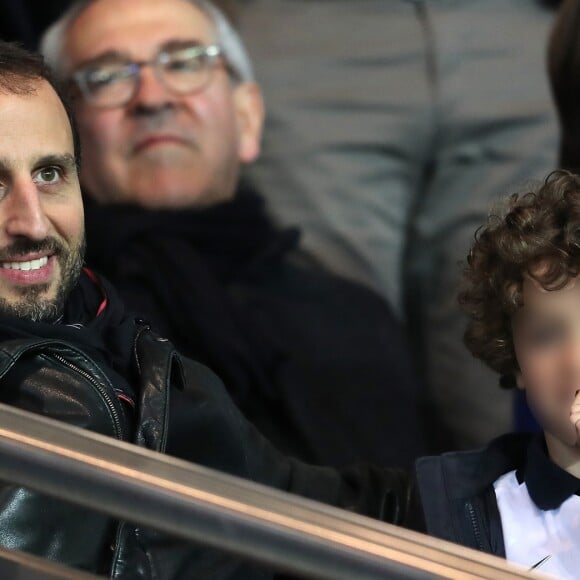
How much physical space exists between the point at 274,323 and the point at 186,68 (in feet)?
0.96

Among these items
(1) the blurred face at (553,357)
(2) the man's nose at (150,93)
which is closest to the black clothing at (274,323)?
(2) the man's nose at (150,93)

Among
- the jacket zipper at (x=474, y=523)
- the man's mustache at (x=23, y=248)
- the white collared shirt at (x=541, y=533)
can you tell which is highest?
the man's mustache at (x=23, y=248)

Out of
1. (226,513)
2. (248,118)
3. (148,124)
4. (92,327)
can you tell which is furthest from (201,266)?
(226,513)

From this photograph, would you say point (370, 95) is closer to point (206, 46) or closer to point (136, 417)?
point (206, 46)

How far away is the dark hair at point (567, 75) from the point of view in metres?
1.10

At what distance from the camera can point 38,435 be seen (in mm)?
521

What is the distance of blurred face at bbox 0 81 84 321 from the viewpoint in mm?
689

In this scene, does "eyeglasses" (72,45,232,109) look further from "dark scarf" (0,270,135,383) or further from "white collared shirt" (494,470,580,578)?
"white collared shirt" (494,470,580,578)

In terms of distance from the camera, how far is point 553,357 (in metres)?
0.68

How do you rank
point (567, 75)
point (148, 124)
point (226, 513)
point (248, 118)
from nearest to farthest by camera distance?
1. point (226, 513)
2. point (567, 75)
3. point (148, 124)
4. point (248, 118)

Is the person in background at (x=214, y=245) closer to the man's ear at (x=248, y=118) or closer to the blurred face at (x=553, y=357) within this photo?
the man's ear at (x=248, y=118)

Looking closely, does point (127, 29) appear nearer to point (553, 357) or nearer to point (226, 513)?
point (553, 357)

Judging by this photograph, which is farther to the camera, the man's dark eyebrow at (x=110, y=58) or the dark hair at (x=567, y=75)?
the man's dark eyebrow at (x=110, y=58)

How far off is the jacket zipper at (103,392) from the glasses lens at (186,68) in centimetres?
62
